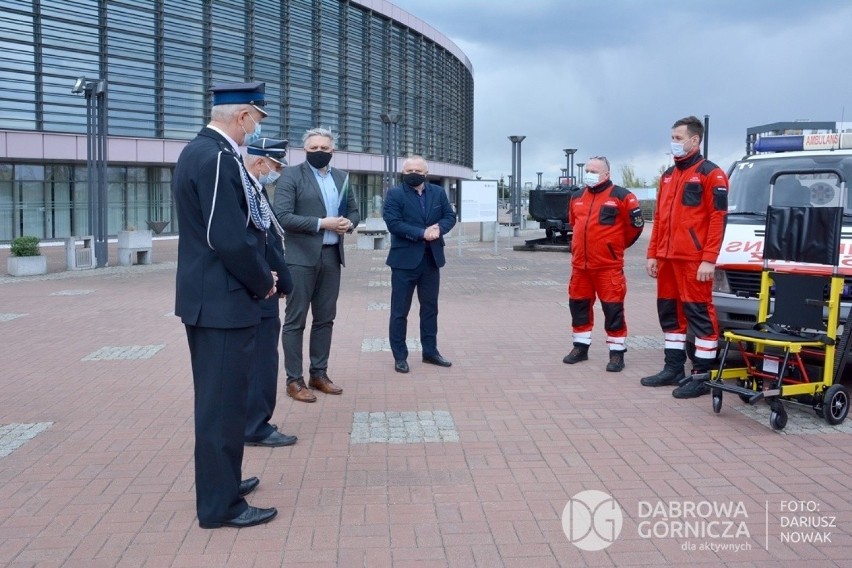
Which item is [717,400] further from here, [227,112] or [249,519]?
[227,112]

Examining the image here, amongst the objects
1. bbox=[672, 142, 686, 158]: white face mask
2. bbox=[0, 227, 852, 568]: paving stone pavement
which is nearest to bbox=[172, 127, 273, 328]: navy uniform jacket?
bbox=[0, 227, 852, 568]: paving stone pavement

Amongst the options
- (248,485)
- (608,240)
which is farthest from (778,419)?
(248,485)

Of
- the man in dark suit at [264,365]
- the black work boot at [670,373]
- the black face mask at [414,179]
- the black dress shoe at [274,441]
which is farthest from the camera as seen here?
the black face mask at [414,179]

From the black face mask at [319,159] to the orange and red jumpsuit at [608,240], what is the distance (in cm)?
255

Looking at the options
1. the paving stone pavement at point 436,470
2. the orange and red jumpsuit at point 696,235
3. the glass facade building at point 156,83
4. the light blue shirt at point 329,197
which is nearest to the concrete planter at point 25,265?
the paving stone pavement at point 436,470

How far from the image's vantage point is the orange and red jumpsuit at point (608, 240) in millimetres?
7957

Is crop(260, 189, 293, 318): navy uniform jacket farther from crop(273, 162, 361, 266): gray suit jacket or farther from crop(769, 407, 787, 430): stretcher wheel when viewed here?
crop(769, 407, 787, 430): stretcher wheel

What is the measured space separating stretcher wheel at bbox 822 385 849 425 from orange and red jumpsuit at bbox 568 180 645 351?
2203mm

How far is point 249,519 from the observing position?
4.22 meters

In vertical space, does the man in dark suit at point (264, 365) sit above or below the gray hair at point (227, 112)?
below

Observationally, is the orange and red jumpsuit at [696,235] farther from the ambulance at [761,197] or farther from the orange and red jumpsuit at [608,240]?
the orange and red jumpsuit at [608,240]

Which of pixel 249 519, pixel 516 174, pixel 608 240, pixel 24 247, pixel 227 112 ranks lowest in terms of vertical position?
pixel 249 519

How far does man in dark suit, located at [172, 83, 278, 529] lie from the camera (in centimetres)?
392

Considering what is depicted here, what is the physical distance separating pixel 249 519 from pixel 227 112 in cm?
196
